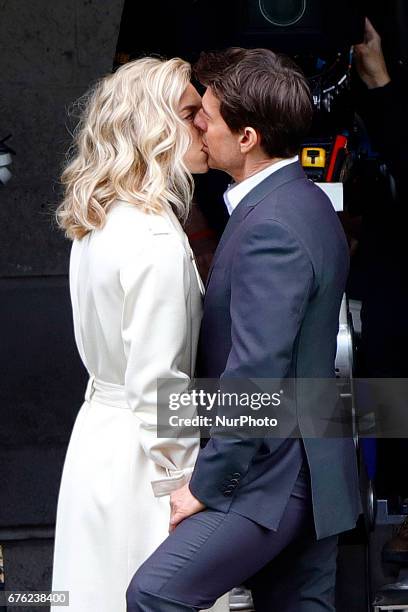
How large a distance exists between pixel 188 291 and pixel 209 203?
1583mm

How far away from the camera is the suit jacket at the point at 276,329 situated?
227 centimetres

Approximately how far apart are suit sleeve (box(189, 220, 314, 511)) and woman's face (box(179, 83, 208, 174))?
12.9 inches

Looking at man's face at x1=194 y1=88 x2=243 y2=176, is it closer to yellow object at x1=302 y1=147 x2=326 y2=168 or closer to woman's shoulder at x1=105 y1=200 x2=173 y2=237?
woman's shoulder at x1=105 y1=200 x2=173 y2=237

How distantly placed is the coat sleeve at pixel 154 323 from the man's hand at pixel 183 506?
0.24 feet

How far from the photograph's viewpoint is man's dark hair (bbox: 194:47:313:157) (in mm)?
2379

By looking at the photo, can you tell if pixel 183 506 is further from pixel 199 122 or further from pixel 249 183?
pixel 199 122

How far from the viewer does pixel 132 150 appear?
2479mm

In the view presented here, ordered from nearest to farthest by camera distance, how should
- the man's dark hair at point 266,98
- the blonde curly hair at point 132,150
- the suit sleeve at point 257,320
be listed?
the suit sleeve at point 257,320, the man's dark hair at point 266,98, the blonde curly hair at point 132,150

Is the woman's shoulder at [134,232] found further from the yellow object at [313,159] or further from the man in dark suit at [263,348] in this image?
the yellow object at [313,159]

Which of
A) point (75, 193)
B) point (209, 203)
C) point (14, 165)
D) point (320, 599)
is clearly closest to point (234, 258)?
point (75, 193)

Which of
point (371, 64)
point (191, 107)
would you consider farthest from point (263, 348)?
point (371, 64)

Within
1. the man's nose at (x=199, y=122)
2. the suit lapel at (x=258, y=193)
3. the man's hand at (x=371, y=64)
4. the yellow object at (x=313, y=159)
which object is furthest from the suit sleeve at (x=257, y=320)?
the man's hand at (x=371, y=64)

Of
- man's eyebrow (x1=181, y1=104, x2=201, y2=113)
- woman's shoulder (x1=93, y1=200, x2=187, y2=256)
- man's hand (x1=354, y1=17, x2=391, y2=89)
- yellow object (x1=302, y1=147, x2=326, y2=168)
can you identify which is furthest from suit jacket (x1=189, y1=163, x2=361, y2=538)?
man's hand (x1=354, y1=17, x2=391, y2=89)

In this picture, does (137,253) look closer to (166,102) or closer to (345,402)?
(166,102)
